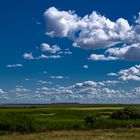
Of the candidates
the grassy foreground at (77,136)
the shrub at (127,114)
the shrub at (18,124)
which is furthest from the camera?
the shrub at (127,114)

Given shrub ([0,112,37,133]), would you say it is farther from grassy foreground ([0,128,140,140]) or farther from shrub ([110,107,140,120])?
shrub ([110,107,140,120])

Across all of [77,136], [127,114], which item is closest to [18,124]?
[77,136]

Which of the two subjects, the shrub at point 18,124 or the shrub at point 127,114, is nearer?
the shrub at point 18,124

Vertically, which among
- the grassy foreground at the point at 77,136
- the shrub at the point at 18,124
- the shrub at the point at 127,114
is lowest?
the grassy foreground at the point at 77,136

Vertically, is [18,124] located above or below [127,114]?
below

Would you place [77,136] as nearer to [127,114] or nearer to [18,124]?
[18,124]

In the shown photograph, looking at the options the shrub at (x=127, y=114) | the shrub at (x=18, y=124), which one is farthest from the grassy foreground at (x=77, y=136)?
the shrub at (x=127, y=114)

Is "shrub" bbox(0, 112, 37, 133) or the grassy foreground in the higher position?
"shrub" bbox(0, 112, 37, 133)

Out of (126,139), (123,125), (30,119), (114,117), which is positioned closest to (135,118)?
(114,117)

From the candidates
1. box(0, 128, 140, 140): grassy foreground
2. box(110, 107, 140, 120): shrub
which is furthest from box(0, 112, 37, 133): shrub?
box(110, 107, 140, 120): shrub

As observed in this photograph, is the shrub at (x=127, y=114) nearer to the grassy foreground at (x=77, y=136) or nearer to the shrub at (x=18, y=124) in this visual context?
the shrub at (x=18, y=124)

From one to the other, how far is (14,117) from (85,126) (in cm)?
A: 1164

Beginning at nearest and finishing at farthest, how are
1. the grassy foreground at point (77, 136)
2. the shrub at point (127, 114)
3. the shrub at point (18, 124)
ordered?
the grassy foreground at point (77, 136)
the shrub at point (18, 124)
the shrub at point (127, 114)

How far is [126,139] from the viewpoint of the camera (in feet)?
156
